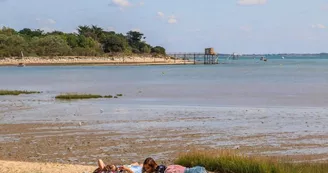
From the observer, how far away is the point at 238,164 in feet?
37.5

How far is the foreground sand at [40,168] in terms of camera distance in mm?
12031

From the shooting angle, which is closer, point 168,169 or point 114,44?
point 168,169

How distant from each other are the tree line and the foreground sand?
12632 centimetres

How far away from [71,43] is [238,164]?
467 feet

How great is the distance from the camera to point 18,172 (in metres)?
11.9

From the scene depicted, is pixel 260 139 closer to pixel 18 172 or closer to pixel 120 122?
pixel 120 122

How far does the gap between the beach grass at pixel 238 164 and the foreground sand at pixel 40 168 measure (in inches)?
86.6

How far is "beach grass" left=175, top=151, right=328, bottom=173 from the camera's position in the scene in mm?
10938

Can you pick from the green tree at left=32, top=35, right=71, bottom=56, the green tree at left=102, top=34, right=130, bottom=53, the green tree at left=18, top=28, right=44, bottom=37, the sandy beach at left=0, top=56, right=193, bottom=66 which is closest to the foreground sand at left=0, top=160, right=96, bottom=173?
the sandy beach at left=0, top=56, right=193, bottom=66

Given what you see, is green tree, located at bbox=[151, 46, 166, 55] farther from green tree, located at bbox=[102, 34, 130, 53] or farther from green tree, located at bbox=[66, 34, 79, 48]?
green tree, located at bbox=[66, 34, 79, 48]

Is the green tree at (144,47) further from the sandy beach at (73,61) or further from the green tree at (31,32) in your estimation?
the green tree at (31,32)

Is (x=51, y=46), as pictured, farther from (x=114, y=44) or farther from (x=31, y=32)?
(x=31, y=32)

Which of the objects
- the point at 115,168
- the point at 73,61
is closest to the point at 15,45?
the point at 73,61

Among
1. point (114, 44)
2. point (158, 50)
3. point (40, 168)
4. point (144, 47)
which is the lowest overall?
point (158, 50)
